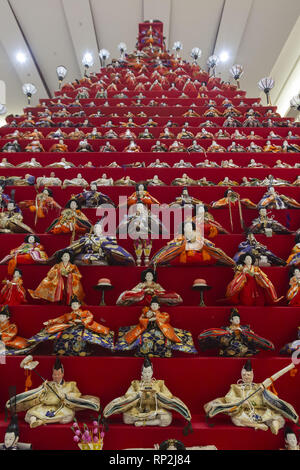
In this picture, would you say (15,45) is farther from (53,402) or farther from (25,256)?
(53,402)

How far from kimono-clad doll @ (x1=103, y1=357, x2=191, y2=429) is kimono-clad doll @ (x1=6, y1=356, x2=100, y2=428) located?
0.40 ft

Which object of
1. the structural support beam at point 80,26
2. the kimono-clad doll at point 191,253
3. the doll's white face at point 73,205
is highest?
the structural support beam at point 80,26

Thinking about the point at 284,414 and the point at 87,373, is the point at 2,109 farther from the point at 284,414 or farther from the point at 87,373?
the point at 284,414

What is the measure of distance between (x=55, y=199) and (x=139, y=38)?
24.4 ft

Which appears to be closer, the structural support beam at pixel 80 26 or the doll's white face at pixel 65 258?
the doll's white face at pixel 65 258

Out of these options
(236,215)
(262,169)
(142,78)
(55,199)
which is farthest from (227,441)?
(142,78)

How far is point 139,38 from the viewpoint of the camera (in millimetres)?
9320

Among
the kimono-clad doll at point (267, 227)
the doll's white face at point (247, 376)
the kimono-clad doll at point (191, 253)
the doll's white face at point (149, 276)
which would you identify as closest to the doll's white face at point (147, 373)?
the doll's white face at point (247, 376)

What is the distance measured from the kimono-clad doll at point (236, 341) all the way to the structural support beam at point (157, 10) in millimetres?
9292

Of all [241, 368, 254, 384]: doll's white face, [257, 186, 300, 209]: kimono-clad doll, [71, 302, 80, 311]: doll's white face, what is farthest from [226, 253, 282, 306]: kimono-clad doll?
[257, 186, 300, 209]: kimono-clad doll

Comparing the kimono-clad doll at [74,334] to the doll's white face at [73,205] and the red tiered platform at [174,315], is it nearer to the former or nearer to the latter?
the red tiered platform at [174,315]

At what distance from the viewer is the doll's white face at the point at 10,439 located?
1585mm

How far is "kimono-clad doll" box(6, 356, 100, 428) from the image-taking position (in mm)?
1724

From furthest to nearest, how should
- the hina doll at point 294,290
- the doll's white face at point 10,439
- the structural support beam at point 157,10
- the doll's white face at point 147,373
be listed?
the structural support beam at point 157,10
the hina doll at point 294,290
the doll's white face at point 147,373
the doll's white face at point 10,439
